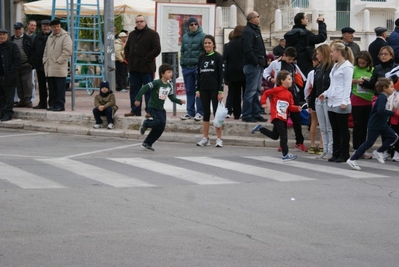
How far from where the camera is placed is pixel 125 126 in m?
17.6

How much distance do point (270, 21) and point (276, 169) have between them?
1310 inches

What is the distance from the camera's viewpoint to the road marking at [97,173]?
1117cm

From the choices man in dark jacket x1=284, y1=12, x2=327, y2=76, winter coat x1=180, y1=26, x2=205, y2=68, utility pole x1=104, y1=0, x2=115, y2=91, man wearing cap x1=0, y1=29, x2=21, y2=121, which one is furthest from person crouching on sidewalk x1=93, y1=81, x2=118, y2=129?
man in dark jacket x1=284, y1=12, x2=327, y2=76

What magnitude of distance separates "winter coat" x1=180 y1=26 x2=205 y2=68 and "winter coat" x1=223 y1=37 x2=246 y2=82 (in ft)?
2.03

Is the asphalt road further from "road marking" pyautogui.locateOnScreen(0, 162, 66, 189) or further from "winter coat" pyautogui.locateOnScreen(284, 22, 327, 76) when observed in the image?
"winter coat" pyautogui.locateOnScreen(284, 22, 327, 76)

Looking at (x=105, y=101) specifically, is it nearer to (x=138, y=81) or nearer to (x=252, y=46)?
(x=138, y=81)

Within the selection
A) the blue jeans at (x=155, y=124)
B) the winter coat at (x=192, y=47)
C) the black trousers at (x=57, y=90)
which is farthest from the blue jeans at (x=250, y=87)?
the black trousers at (x=57, y=90)

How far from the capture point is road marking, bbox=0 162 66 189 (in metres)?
10.8

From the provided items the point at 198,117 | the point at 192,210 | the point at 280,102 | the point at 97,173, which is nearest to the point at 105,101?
the point at 198,117

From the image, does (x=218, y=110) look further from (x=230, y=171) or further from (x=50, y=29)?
(x=50, y=29)

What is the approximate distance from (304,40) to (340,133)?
3000 mm

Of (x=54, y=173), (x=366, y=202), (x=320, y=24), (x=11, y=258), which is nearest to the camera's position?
(x=11, y=258)

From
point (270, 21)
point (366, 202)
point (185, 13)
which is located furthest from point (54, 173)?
point (270, 21)

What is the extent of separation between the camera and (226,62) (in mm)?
17406
